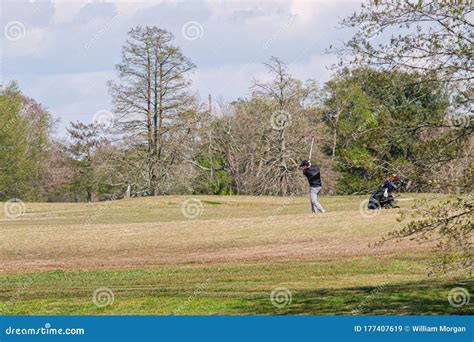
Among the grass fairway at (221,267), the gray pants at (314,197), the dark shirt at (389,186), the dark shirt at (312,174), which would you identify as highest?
the dark shirt at (312,174)

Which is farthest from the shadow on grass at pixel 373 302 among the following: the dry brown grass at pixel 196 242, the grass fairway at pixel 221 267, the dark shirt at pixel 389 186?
the dry brown grass at pixel 196 242

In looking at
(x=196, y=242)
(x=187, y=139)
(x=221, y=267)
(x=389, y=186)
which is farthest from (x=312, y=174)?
(x=187, y=139)

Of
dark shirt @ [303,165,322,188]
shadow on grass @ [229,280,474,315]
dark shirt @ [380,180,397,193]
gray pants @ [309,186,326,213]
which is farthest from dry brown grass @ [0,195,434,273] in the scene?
dark shirt @ [380,180,397,193]

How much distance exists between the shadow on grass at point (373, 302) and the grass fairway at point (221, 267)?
0.07 feet

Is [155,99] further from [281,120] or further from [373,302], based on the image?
[373,302]

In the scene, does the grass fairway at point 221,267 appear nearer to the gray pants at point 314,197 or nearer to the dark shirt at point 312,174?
the gray pants at point 314,197

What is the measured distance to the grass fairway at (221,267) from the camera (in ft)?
56.7

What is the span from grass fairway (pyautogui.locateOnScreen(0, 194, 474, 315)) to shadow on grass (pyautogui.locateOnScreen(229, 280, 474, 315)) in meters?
0.02

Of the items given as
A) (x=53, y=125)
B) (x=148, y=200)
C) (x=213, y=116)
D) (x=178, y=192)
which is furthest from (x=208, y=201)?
(x=53, y=125)

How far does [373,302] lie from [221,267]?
9120mm

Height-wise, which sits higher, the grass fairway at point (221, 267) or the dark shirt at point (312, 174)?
the dark shirt at point (312, 174)

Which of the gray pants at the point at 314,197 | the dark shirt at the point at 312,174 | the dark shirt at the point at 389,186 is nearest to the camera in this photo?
the dark shirt at the point at 389,186

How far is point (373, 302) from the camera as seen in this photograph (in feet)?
54.4

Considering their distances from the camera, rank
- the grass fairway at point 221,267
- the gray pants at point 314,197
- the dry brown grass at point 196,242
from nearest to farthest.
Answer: the grass fairway at point 221,267 → the dry brown grass at point 196,242 → the gray pants at point 314,197
